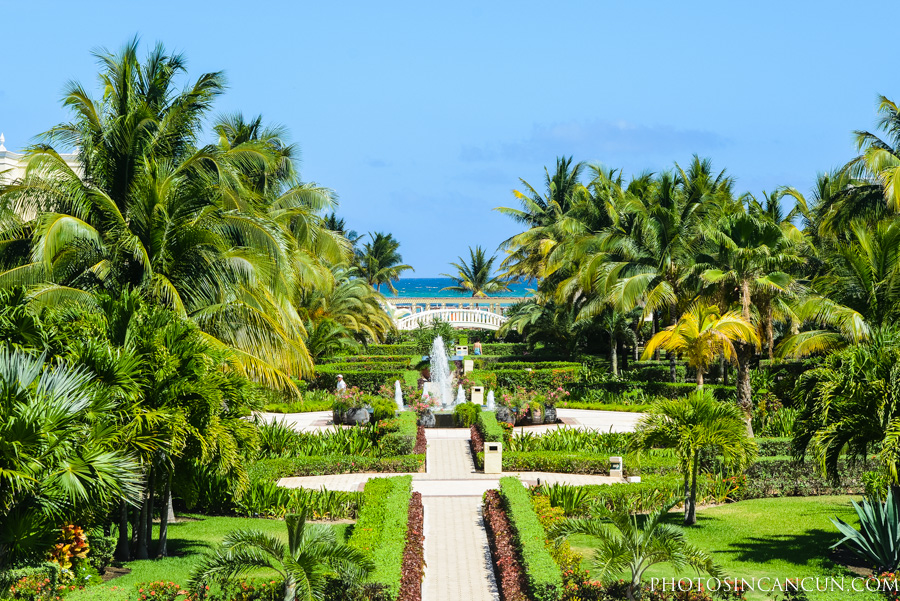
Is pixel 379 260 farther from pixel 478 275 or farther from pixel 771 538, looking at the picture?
pixel 771 538

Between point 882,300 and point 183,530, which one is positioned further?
point 882,300

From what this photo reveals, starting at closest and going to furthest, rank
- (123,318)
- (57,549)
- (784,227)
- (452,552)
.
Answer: (57,549) < (123,318) < (452,552) < (784,227)

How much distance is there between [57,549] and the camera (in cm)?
1104

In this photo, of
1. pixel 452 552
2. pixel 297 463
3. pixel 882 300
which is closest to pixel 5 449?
pixel 452 552

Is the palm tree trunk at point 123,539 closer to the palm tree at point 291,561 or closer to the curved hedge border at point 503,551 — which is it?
the palm tree at point 291,561

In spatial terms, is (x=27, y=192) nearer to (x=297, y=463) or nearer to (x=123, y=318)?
(x=123, y=318)


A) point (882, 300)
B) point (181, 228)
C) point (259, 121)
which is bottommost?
point (882, 300)

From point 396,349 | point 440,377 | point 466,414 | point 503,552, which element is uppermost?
point 396,349

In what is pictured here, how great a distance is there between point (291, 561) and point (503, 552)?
12.5 ft

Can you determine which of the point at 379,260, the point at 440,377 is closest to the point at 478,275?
the point at 379,260

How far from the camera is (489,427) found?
71.5 ft

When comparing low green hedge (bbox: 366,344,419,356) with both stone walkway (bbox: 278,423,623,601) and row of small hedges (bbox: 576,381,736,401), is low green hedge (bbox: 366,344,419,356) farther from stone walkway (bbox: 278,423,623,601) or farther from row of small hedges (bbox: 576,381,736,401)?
stone walkway (bbox: 278,423,623,601)

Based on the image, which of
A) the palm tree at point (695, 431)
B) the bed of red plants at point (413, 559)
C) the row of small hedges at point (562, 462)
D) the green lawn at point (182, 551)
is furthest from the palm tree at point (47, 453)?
the row of small hedges at point (562, 462)

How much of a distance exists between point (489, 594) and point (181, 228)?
8339mm
